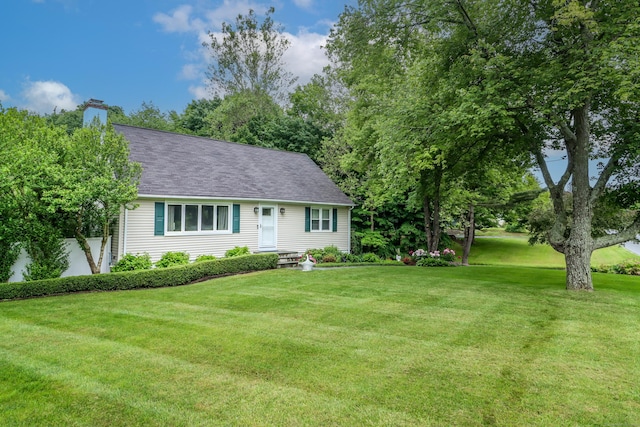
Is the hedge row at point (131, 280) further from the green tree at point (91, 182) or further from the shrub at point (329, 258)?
the shrub at point (329, 258)

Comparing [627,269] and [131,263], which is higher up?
[131,263]

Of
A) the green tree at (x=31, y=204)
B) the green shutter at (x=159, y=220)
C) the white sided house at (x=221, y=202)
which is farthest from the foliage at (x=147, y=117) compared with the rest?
the green tree at (x=31, y=204)

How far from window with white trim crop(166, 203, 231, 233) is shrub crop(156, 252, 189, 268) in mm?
1076

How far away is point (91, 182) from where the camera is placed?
8820 mm

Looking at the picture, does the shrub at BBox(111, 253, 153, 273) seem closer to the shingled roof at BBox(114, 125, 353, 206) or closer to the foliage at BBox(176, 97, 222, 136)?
the shingled roof at BBox(114, 125, 353, 206)

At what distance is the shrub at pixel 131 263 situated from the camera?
10.7 meters

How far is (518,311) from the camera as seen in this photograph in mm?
6469

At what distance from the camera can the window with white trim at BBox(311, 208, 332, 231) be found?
55.0ft

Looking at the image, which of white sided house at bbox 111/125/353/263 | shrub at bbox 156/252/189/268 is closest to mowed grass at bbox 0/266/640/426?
shrub at bbox 156/252/189/268

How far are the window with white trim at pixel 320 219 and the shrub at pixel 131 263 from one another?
7.73m

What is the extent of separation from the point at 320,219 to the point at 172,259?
7445 mm

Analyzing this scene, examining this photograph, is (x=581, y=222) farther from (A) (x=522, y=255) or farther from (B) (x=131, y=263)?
(A) (x=522, y=255)

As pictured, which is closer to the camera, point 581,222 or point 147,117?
point 581,222

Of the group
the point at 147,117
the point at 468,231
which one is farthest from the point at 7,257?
the point at 147,117
